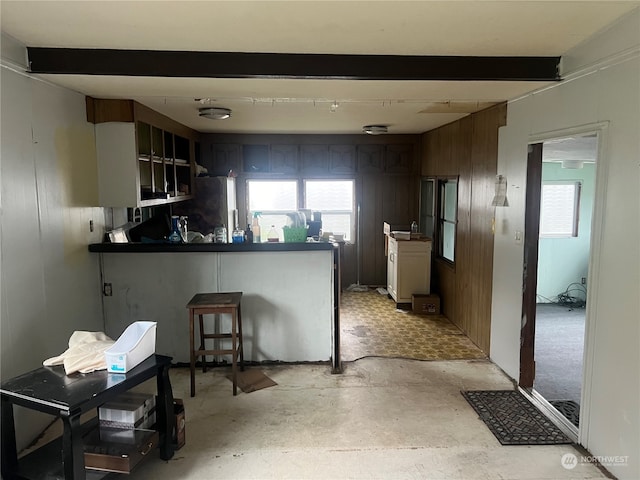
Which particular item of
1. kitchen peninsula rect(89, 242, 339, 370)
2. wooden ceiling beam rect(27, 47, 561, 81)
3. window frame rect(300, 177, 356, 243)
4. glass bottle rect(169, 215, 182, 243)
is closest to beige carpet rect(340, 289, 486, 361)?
kitchen peninsula rect(89, 242, 339, 370)

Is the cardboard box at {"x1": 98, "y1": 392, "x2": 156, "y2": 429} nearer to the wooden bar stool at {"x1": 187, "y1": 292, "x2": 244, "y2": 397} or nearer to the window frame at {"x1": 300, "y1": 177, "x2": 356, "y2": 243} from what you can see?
the wooden bar stool at {"x1": 187, "y1": 292, "x2": 244, "y2": 397}

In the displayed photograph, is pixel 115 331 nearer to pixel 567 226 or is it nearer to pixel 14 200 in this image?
pixel 14 200

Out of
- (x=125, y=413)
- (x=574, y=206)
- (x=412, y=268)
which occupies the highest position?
(x=574, y=206)

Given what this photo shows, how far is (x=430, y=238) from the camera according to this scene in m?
5.82

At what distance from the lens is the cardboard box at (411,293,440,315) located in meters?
5.34

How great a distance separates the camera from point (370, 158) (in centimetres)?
652

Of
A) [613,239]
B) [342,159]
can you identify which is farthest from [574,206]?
[613,239]

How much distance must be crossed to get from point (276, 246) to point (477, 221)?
1.99 metres

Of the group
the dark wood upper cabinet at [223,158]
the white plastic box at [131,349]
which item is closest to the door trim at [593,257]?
the white plastic box at [131,349]

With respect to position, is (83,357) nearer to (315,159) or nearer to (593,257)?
(593,257)

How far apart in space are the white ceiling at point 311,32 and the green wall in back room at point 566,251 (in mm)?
3258

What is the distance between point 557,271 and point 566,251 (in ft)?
0.99

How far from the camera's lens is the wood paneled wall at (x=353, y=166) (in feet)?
20.9

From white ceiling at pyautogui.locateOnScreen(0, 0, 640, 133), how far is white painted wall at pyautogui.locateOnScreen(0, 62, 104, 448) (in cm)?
29
